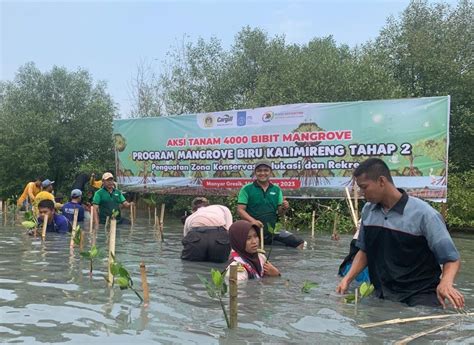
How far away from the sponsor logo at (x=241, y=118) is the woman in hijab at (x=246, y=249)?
365 inches

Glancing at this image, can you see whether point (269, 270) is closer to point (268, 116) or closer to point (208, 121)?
point (268, 116)

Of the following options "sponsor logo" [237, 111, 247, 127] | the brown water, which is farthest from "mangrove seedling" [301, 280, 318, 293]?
"sponsor logo" [237, 111, 247, 127]

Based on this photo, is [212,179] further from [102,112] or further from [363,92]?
[102,112]

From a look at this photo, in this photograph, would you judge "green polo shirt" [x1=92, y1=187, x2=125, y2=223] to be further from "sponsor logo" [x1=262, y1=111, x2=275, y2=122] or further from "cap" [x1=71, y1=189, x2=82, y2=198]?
"sponsor logo" [x1=262, y1=111, x2=275, y2=122]

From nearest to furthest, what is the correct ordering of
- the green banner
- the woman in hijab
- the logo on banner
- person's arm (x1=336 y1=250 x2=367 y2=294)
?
person's arm (x1=336 y1=250 x2=367 y2=294) → the woman in hijab → the green banner → the logo on banner

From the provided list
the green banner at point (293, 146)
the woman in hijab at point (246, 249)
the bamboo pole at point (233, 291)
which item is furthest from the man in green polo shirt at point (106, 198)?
the bamboo pole at point (233, 291)

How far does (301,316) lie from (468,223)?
1163cm

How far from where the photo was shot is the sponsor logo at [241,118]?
49.9ft

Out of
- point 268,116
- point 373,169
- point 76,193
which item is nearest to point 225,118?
point 268,116

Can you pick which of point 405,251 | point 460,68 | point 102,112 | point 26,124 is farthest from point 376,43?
point 405,251

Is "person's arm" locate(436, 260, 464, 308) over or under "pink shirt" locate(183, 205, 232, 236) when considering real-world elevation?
under

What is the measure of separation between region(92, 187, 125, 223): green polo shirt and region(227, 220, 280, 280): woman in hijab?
6.42 metres

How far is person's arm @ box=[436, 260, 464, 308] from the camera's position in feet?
13.2

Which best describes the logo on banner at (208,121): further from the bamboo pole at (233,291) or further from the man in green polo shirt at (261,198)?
the bamboo pole at (233,291)
